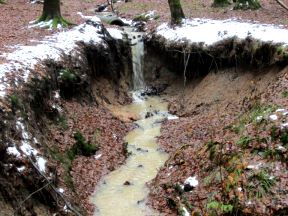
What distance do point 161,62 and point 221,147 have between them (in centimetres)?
1000

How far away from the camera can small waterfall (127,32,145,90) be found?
795 inches

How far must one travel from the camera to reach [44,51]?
14.5 metres

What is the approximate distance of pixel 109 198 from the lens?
36.1 ft

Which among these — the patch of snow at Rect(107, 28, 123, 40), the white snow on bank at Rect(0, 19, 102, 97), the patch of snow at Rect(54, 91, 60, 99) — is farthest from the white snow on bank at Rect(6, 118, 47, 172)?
the patch of snow at Rect(107, 28, 123, 40)

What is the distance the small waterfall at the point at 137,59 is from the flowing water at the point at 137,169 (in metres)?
1.17

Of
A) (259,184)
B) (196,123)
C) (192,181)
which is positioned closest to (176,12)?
(196,123)

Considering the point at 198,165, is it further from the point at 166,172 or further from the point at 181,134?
the point at 181,134

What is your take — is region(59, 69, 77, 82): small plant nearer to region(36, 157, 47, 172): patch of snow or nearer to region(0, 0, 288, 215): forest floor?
region(0, 0, 288, 215): forest floor

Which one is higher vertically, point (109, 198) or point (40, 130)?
point (40, 130)

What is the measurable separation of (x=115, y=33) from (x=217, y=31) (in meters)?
4.99

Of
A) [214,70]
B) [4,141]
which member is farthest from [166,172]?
[214,70]

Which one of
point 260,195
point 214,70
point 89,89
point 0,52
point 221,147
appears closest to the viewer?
point 260,195

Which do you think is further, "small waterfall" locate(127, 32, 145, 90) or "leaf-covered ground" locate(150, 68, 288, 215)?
"small waterfall" locate(127, 32, 145, 90)

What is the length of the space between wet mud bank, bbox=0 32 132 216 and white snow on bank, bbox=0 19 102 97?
261mm
